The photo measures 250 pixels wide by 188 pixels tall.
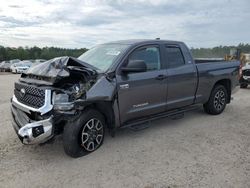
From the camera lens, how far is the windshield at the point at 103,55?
17.5 feet

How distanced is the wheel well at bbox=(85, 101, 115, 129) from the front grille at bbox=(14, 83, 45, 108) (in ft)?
2.58

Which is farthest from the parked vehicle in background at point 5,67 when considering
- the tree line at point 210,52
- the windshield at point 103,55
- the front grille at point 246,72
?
the windshield at point 103,55

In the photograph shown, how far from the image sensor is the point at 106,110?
4.98m

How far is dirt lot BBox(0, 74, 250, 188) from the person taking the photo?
395cm

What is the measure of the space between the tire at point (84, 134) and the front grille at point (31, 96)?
55 cm

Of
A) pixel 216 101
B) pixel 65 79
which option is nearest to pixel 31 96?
pixel 65 79

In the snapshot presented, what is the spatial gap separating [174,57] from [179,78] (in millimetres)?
470

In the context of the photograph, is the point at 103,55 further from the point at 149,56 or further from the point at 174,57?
the point at 174,57

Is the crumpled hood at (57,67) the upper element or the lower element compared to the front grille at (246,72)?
upper

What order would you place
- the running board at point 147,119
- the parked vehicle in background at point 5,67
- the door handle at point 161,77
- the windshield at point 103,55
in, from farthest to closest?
1. the parked vehicle in background at point 5,67
2. the door handle at point 161,77
3. the running board at point 147,119
4. the windshield at point 103,55

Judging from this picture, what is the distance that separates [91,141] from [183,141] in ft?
5.80

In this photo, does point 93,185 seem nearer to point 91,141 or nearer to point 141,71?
point 91,141

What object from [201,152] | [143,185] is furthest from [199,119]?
[143,185]

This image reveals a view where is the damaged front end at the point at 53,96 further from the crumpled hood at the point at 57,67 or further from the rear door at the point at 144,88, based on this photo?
the rear door at the point at 144,88
